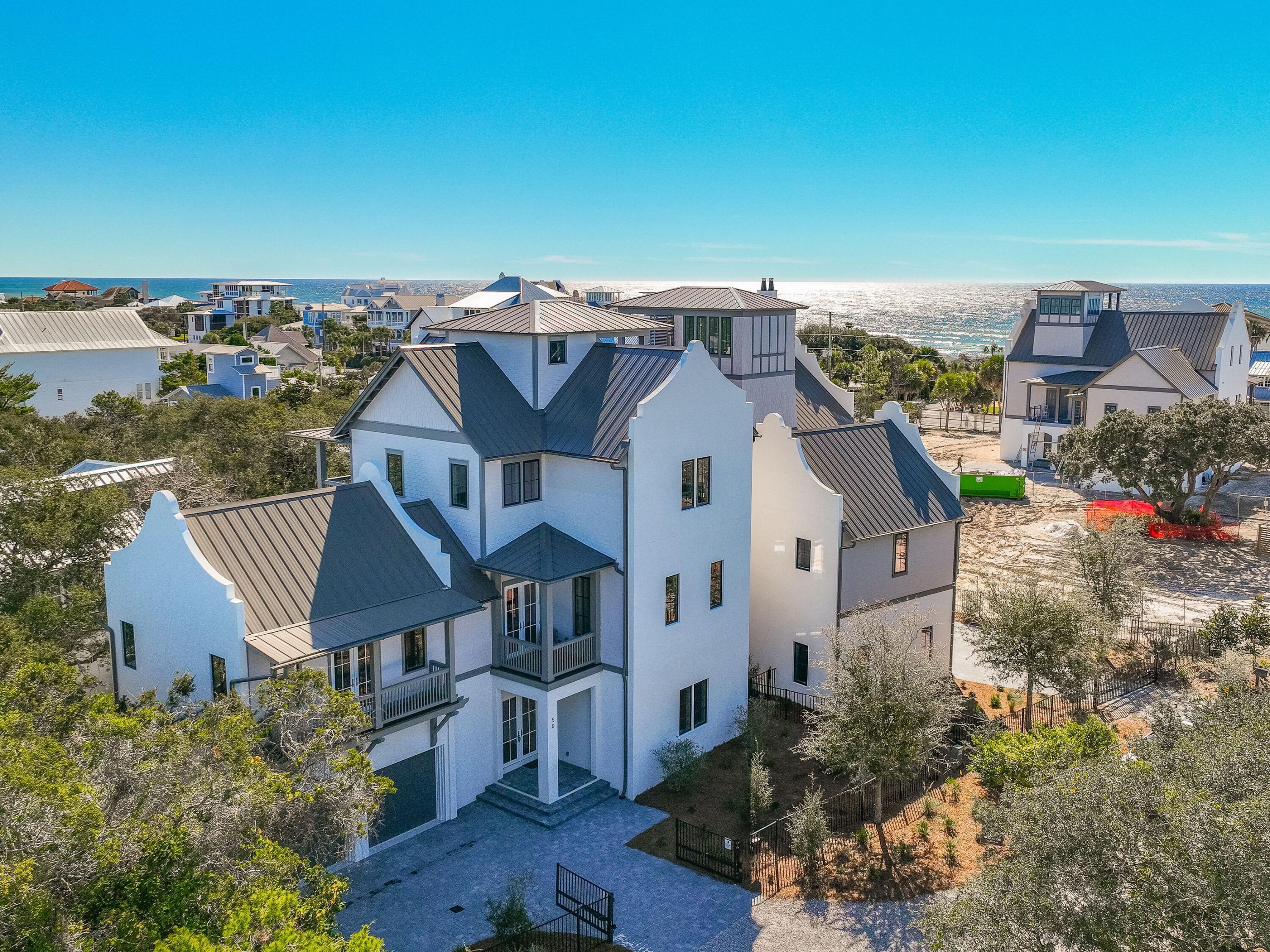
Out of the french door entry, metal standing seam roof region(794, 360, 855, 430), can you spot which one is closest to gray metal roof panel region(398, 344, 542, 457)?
the french door entry

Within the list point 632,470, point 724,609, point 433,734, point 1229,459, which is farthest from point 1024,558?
point 433,734

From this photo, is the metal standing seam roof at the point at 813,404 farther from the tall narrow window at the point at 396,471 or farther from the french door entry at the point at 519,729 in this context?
the french door entry at the point at 519,729

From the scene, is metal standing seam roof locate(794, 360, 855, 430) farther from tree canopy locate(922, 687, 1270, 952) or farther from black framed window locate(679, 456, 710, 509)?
tree canopy locate(922, 687, 1270, 952)

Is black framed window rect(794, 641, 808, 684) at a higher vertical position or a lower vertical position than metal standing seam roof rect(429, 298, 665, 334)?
A: lower

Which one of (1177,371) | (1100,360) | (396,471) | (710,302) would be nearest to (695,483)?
(396,471)

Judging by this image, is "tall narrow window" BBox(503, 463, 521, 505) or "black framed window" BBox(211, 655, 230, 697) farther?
"tall narrow window" BBox(503, 463, 521, 505)

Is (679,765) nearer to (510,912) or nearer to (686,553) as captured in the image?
(686,553)

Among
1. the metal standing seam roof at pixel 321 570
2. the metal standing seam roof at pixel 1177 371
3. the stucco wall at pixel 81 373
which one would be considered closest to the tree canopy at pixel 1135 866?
the metal standing seam roof at pixel 321 570
